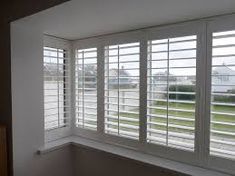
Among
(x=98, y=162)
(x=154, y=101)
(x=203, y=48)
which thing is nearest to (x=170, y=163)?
(x=154, y=101)

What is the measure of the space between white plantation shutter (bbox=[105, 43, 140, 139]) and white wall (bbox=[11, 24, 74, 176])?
61cm

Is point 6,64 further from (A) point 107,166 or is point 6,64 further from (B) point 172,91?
(B) point 172,91

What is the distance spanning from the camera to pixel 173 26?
154 cm

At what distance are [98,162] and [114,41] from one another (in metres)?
1.15

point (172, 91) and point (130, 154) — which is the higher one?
point (172, 91)

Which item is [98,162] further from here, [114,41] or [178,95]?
[114,41]

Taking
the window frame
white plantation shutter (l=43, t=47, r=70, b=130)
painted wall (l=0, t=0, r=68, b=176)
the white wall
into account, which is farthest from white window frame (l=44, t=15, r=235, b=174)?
painted wall (l=0, t=0, r=68, b=176)

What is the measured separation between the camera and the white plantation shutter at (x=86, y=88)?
6.65ft

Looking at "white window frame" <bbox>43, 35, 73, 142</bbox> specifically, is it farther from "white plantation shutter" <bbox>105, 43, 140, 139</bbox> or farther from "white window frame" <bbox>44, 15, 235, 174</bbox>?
"white plantation shutter" <bbox>105, 43, 140, 139</bbox>

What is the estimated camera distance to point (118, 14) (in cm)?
137

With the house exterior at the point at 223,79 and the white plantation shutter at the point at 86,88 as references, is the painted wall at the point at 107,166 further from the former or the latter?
the house exterior at the point at 223,79

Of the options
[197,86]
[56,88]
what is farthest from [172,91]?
[56,88]

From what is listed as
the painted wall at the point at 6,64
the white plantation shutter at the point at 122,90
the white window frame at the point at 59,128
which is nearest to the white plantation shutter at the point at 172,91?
the white plantation shutter at the point at 122,90

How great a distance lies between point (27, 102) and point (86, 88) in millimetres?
624
